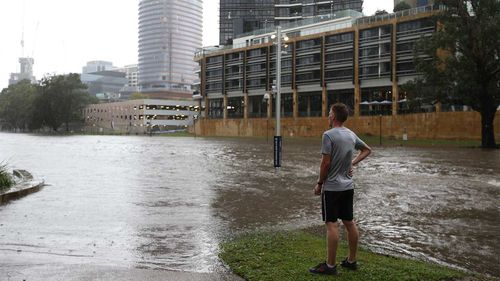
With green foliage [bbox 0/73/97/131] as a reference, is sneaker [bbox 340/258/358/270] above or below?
below

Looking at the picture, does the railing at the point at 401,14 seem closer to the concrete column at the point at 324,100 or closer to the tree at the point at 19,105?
the concrete column at the point at 324,100

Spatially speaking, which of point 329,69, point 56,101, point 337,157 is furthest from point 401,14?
point 56,101

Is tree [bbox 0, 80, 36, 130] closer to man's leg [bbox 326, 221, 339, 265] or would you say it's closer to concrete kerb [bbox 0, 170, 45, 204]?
concrete kerb [bbox 0, 170, 45, 204]

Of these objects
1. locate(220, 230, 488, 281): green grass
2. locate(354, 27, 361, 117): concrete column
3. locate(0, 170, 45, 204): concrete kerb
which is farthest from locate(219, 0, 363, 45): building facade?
locate(220, 230, 488, 281): green grass

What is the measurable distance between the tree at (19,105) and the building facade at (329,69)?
6575cm

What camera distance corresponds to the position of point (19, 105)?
5876 inches

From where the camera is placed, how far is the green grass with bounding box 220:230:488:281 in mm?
5246

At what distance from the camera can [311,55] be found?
274 feet

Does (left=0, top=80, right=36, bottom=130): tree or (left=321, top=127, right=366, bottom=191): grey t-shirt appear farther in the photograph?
(left=0, top=80, right=36, bottom=130): tree

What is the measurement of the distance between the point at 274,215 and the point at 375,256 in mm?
3550

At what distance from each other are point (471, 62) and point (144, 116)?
119m

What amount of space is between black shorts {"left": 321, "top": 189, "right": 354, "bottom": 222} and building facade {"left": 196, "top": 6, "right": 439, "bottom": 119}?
57375mm

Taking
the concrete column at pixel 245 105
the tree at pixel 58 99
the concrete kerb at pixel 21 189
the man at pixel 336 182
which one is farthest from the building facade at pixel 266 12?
the man at pixel 336 182

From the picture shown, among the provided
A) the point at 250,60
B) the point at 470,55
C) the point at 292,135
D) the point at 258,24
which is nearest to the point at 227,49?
the point at 250,60
